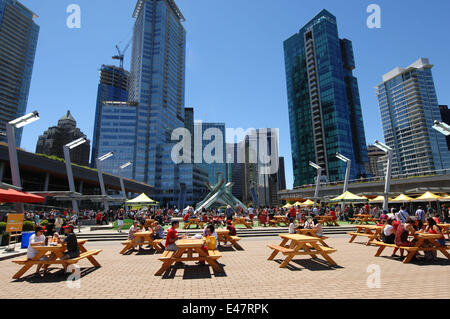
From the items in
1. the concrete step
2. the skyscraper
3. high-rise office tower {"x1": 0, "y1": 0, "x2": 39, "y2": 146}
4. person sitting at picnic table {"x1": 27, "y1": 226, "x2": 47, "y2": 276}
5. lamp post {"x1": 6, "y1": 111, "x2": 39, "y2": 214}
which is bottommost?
the concrete step

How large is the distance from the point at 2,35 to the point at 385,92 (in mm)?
238555

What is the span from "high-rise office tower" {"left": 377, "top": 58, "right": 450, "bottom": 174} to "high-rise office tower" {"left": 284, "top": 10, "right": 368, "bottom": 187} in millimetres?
63330

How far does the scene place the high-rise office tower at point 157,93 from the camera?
3851 inches

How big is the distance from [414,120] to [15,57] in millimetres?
240789

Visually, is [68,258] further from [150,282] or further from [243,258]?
[243,258]

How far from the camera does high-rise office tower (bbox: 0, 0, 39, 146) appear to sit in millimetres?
123250

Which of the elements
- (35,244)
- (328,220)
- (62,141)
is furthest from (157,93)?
(35,244)

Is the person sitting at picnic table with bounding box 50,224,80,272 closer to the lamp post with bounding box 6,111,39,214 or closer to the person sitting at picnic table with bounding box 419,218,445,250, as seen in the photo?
the lamp post with bounding box 6,111,39,214

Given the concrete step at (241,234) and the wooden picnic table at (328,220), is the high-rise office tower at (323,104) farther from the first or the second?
the concrete step at (241,234)

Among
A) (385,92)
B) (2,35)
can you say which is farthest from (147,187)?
(385,92)

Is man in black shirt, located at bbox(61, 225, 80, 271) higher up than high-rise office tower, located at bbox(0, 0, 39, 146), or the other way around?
high-rise office tower, located at bbox(0, 0, 39, 146)

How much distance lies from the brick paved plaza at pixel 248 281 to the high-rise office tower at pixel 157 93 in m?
91.7

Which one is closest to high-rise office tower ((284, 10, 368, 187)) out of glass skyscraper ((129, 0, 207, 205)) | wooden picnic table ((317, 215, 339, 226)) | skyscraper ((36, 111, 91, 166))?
glass skyscraper ((129, 0, 207, 205))
